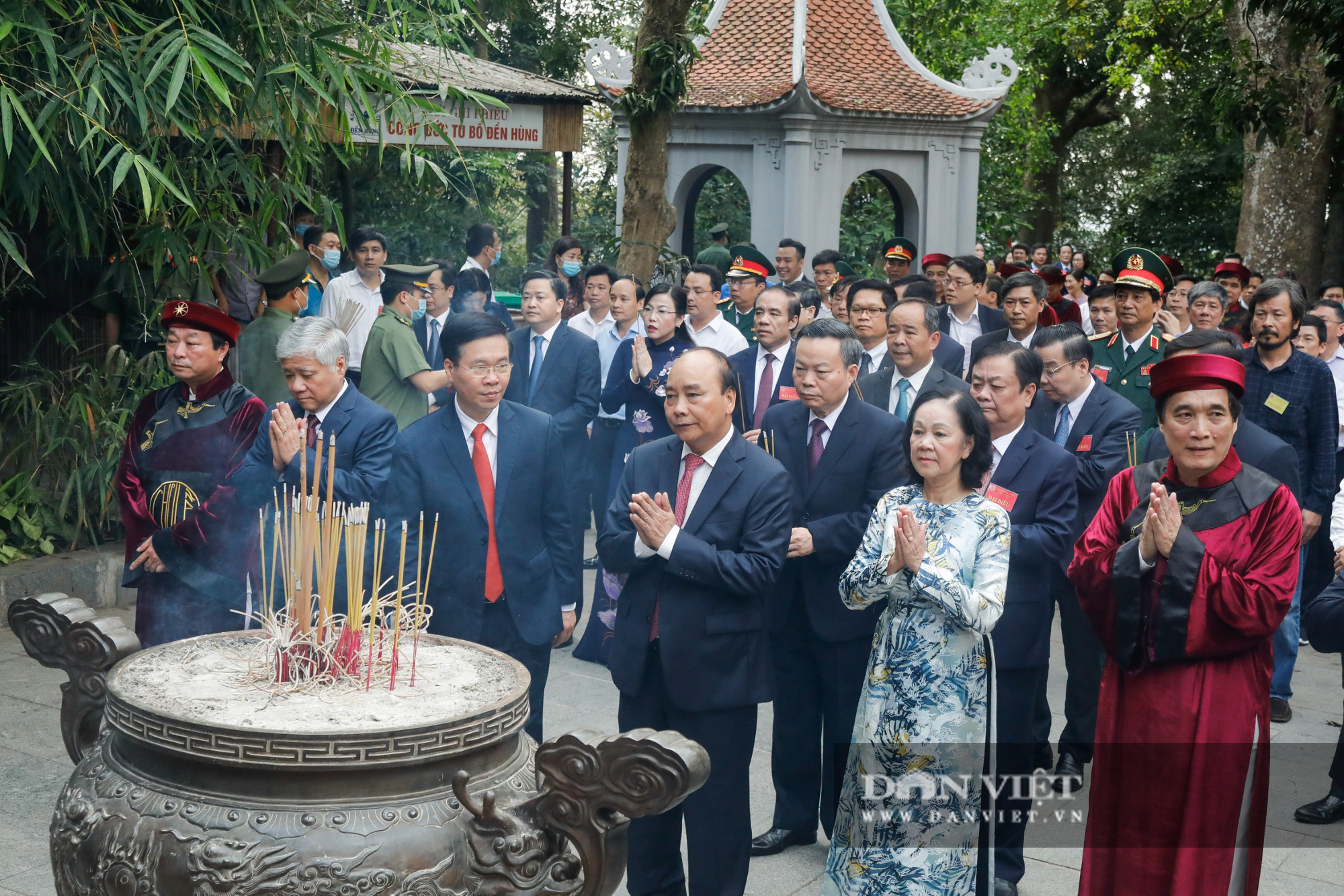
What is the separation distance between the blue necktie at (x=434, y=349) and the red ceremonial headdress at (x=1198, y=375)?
521 centimetres

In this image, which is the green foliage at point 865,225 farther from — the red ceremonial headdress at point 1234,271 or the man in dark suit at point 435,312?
the man in dark suit at point 435,312

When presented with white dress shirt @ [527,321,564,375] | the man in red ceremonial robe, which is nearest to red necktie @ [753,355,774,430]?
white dress shirt @ [527,321,564,375]

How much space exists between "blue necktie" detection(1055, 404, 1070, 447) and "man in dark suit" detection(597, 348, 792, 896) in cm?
186

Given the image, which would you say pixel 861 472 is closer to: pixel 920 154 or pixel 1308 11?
pixel 1308 11

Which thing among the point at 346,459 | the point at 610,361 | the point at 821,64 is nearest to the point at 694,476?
the point at 346,459

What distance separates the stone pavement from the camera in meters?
3.98

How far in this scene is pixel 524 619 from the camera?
3.94m

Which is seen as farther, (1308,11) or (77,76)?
(1308,11)

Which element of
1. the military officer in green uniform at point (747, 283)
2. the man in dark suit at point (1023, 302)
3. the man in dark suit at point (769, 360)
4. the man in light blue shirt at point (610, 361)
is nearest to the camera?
the man in dark suit at point (769, 360)

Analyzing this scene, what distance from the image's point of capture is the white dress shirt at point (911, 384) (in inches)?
200

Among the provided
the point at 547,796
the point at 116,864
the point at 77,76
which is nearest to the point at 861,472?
the point at 547,796

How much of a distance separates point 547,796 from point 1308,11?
7316 millimetres

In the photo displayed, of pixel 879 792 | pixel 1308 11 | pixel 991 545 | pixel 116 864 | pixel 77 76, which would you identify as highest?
pixel 1308 11

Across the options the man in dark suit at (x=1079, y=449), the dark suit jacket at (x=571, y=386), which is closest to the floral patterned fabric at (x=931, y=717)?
the man in dark suit at (x=1079, y=449)
